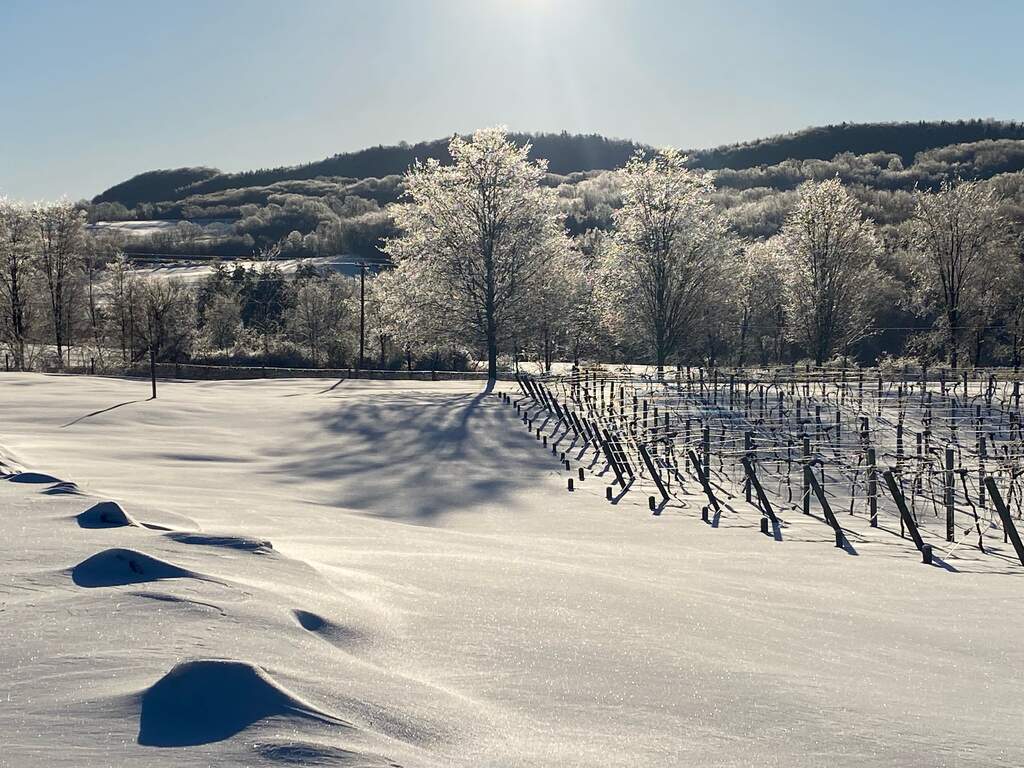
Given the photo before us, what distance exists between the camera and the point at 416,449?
23219 mm

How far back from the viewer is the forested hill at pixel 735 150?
509 ft

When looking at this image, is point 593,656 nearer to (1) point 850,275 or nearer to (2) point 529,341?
(2) point 529,341

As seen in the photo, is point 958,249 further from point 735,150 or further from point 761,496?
point 735,150

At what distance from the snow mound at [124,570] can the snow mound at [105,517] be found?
74.4 inches

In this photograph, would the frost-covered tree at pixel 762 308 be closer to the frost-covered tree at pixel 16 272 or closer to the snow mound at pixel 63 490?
the frost-covered tree at pixel 16 272

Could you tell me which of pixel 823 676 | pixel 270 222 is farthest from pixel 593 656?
pixel 270 222

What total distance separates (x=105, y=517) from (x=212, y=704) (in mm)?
4645

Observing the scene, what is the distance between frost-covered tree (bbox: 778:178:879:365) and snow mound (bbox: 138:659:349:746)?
48024 millimetres

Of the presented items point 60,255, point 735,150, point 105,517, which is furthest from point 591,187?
point 105,517

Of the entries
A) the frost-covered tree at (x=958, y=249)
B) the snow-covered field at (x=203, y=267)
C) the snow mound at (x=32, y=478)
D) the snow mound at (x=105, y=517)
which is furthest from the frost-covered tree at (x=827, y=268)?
the snow-covered field at (x=203, y=267)

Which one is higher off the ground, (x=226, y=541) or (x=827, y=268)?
(x=827, y=268)

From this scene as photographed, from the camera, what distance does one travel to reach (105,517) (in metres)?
7.83

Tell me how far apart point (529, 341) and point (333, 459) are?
985 inches

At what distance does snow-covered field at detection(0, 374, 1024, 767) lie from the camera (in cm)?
378
